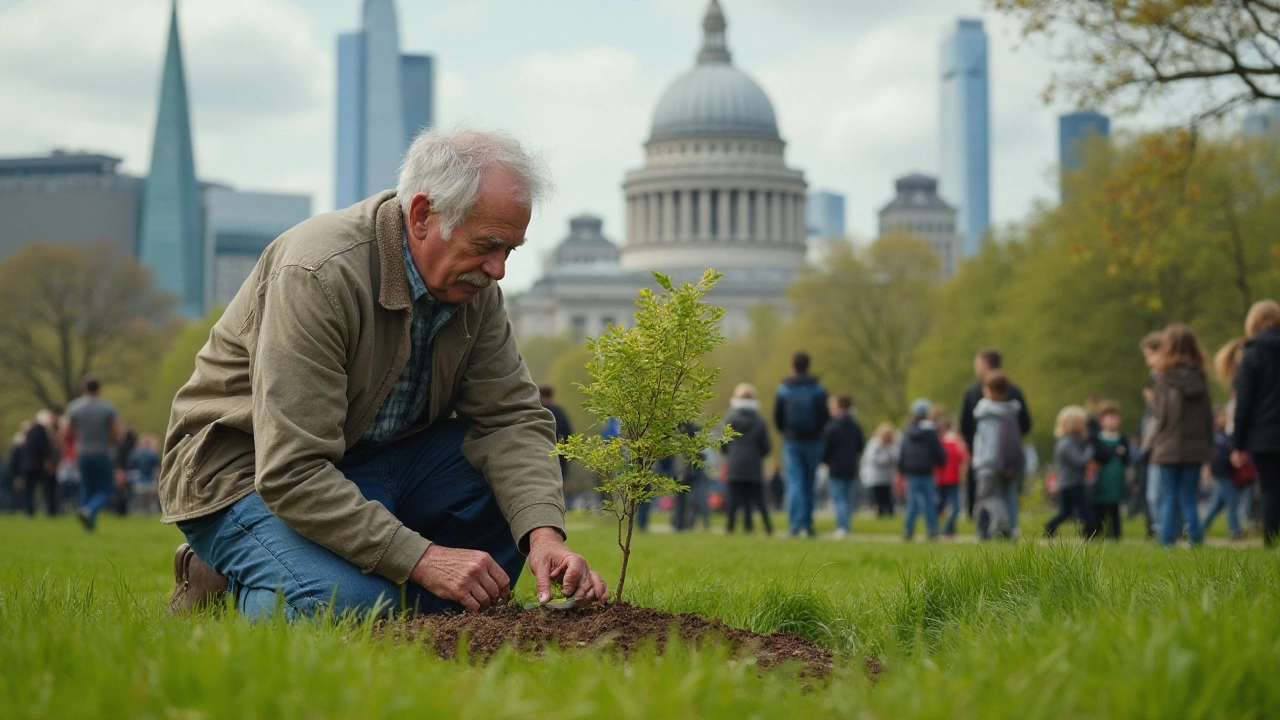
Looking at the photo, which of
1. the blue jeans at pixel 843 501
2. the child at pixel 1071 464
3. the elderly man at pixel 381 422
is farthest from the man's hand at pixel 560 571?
the blue jeans at pixel 843 501

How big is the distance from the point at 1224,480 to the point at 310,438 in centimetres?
1256

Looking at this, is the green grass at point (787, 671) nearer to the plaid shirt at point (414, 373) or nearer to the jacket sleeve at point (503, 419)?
the jacket sleeve at point (503, 419)

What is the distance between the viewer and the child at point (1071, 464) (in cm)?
1442

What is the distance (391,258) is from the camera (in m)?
4.79

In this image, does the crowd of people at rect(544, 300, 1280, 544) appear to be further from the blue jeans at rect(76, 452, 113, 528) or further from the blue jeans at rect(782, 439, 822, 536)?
the blue jeans at rect(76, 452, 113, 528)

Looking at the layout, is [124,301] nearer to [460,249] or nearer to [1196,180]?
[1196,180]

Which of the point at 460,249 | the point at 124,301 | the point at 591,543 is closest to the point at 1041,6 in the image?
the point at 591,543

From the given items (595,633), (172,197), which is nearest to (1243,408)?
(595,633)

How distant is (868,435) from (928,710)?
53.5 m

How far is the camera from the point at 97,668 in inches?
116

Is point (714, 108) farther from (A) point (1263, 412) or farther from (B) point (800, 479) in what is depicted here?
(A) point (1263, 412)

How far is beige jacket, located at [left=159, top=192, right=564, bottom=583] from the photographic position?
450 cm

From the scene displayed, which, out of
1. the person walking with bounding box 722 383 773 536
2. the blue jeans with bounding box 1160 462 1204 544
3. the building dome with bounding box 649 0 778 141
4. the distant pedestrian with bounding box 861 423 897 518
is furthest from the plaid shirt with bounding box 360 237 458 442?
the building dome with bounding box 649 0 778 141

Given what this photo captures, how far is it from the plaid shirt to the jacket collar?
0.03 metres
